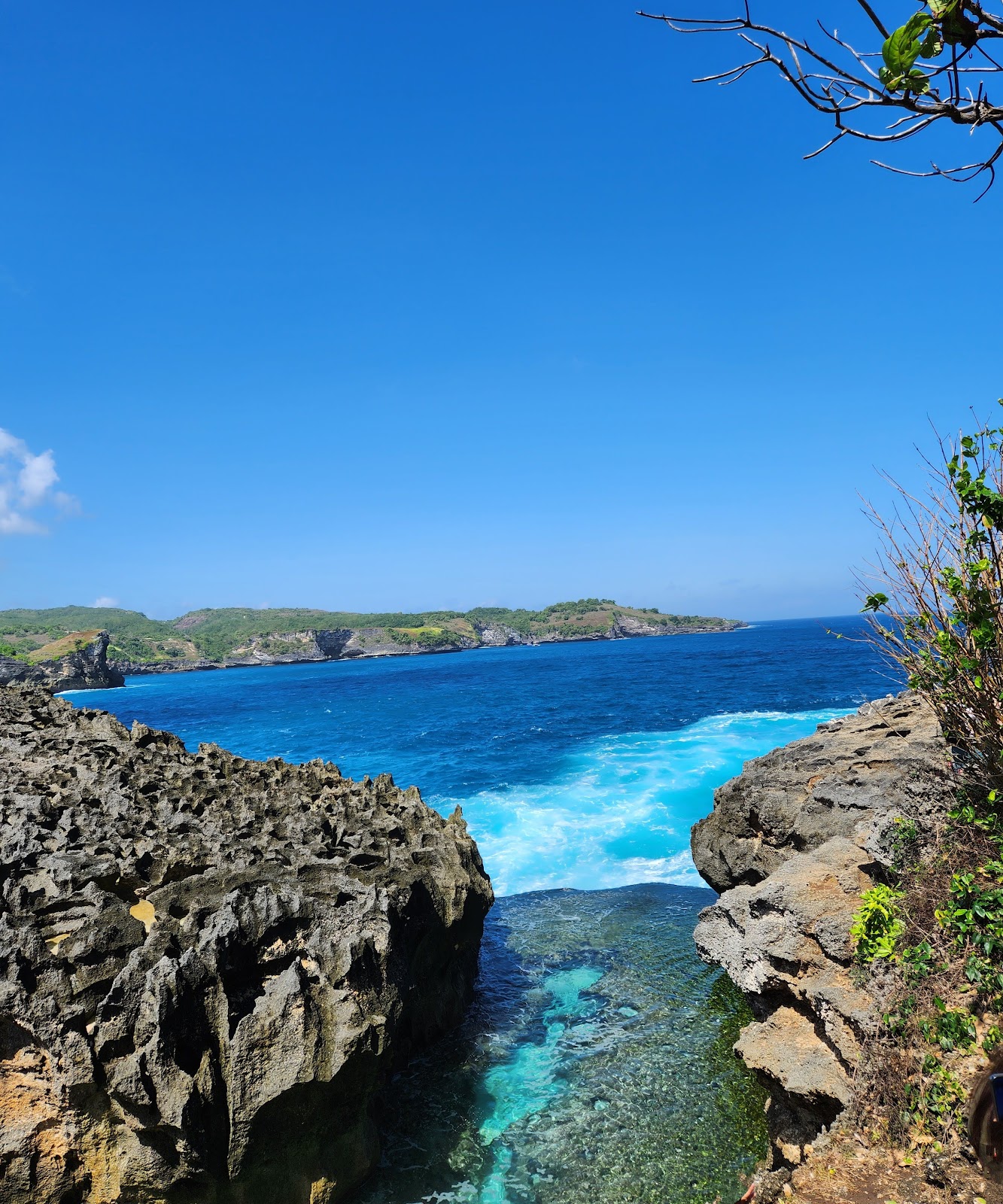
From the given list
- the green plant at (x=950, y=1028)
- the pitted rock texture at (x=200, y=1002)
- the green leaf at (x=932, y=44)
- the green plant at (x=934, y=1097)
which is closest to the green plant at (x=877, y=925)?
the green plant at (x=950, y=1028)

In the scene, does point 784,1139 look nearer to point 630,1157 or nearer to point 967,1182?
point 630,1157

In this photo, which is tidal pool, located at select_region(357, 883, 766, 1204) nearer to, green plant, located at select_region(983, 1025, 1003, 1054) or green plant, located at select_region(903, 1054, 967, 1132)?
green plant, located at select_region(903, 1054, 967, 1132)

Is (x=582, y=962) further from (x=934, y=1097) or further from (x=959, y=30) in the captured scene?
(x=959, y=30)

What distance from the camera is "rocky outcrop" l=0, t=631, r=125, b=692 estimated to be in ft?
337

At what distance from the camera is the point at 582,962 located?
1331 centimetres

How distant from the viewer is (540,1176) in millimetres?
7887

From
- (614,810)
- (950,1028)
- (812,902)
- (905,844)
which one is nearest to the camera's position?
(950,1028)

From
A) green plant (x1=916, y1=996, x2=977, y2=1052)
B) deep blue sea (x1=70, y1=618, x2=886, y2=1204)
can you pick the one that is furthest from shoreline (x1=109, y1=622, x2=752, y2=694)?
green plant (x1=916, y1=996, x2=977, y2=1052)

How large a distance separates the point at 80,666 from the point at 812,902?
122 meters

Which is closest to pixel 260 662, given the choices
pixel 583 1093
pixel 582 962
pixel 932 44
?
pixel 582 962

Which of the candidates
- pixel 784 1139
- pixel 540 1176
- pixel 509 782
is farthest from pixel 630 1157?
pixel 509 782

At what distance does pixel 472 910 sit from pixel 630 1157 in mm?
4395

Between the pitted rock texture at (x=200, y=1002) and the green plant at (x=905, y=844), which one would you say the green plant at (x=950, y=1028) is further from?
the pitted rock texture at (x=200, y=1002)

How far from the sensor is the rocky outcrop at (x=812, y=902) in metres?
7.11
